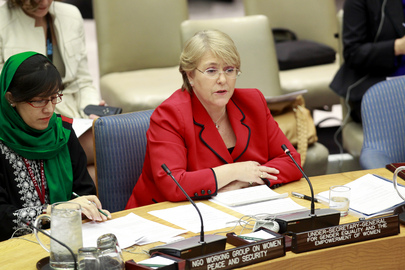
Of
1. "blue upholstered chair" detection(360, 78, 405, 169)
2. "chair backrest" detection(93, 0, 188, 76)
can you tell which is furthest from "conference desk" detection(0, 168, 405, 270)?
"chair backrest" detection(93, 0, 188, 76)

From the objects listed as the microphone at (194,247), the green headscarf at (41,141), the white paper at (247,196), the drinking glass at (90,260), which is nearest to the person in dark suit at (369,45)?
the white paper at (247,196)

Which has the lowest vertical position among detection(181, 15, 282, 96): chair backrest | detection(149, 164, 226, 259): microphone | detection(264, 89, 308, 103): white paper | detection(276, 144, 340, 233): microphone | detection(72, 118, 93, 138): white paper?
detection(276, 144, 340, 233): microphone

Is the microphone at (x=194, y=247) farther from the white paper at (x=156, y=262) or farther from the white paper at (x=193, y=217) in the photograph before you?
the white paper at (x=193, y=217)

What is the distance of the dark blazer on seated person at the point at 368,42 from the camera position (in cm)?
358

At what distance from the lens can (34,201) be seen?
2322mm

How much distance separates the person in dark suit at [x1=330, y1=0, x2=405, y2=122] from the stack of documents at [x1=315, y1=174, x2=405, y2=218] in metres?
1.31

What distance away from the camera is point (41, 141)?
2330 millimetres

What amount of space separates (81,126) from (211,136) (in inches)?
35.9

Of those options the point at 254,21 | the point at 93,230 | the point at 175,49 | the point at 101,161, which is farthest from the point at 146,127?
the point at 175,49

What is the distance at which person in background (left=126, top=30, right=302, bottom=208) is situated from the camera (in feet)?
7.79

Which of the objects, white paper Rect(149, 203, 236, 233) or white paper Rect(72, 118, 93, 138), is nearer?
white paper Rect(149, 203, 236, 233)

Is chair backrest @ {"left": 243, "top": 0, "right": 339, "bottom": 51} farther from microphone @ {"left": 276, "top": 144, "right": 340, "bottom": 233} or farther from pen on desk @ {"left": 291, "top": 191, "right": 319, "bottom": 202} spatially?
microphone @ {"left": 276, "top": 144, "right": 340, "bottom": 233}

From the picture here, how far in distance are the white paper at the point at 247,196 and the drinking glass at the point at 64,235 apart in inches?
26.4

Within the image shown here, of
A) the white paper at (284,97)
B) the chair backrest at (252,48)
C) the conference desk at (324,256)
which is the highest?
the chair backrest at (252,48)
